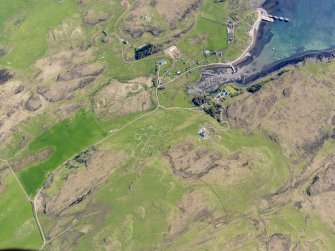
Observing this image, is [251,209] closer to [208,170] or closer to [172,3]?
[208,170]

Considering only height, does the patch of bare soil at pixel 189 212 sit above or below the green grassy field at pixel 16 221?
below

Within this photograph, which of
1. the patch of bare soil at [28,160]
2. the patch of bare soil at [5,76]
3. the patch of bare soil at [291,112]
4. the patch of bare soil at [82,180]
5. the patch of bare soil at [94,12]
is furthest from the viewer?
the patch of bare soil at [94,12]

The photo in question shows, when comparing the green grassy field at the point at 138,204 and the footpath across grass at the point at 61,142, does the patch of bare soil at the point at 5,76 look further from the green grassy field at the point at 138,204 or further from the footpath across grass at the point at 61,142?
the green grassy field at the point at 138,204

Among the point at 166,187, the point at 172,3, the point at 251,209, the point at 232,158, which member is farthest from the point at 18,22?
the point at 251,209

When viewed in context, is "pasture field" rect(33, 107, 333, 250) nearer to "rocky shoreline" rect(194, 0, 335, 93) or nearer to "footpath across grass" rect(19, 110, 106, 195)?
"footpath across grass" rect(19, 110, 106, 195)

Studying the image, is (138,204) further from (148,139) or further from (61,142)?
(61,142)

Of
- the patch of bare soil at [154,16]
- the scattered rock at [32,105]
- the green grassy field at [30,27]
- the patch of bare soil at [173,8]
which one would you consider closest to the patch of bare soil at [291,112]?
the patch of bare soil at [154,16]

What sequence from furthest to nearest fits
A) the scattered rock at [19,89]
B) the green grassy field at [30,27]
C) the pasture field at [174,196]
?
the green grassy field at [30,27], the scattered rock at [19,89], the pasture field at [174,196]

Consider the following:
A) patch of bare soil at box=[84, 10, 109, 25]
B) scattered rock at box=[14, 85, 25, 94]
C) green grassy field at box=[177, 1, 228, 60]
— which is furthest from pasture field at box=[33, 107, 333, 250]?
patch of bare soil at box=[84, 10, 109, 25]
